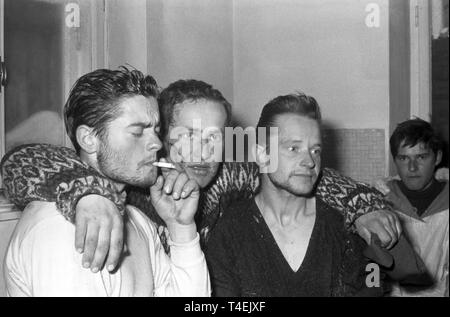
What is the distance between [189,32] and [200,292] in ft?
1.42

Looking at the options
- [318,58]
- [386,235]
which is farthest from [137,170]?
[318,58]

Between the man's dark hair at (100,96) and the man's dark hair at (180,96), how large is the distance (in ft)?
0.28

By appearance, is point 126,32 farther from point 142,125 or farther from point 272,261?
point 272,261

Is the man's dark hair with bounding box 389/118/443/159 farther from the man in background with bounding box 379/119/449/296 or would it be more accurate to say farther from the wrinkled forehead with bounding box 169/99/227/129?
the wrinkled forehead with bounding box 169/99/227/129

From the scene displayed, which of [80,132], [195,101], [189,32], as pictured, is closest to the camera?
[80,132]

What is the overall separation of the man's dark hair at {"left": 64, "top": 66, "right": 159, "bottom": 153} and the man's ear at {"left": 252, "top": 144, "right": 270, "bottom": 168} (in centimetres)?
19

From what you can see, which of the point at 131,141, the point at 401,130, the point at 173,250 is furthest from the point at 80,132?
the point at 401,130

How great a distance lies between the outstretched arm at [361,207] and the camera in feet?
2.17

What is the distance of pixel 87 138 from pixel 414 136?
51 cm

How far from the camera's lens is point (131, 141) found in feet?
1.86

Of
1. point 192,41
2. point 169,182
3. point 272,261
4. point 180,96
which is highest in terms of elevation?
point 192,41

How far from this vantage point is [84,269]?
48 centimetres

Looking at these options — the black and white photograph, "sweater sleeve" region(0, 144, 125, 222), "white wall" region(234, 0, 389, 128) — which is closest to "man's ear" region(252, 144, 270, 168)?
the black and white photograph

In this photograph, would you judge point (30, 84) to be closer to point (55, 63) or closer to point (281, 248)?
point (55, 63)
